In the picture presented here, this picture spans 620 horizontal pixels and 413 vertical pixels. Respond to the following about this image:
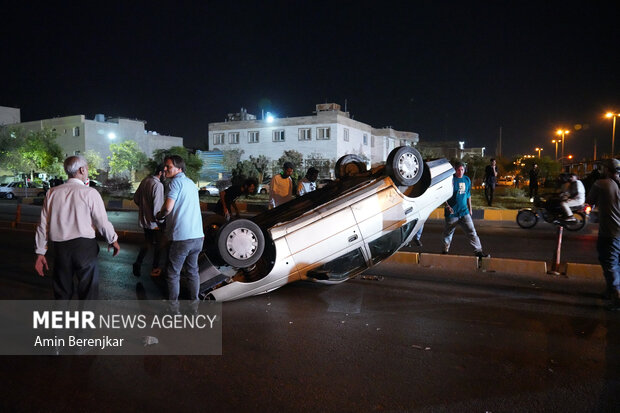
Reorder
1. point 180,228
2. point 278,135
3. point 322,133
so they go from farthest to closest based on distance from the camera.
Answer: point 278,135 → point 322,133 → point 180,228

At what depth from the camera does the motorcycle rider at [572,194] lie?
9.88m

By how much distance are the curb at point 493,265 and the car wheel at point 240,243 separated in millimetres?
3514

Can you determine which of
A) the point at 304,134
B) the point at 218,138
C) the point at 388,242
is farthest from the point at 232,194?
the point at 218,138

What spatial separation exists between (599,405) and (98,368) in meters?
3.95

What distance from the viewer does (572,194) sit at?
1000 cm

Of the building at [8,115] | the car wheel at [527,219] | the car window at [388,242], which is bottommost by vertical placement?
the car wheel at [527,219]

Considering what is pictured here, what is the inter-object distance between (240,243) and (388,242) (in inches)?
75.4

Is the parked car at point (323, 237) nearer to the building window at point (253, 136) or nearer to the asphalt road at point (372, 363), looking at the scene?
the asphalt road at point (372, 363)

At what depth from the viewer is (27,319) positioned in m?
5.06

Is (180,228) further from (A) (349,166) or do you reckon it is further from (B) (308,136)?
(B) (308,136)

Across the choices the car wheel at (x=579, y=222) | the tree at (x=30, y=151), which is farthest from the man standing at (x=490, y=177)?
the tree at (x=30, y=151)

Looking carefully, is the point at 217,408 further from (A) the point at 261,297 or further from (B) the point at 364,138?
(B) the point at 364,138

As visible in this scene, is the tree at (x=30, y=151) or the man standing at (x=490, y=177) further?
the tree at (x=30, y=151)

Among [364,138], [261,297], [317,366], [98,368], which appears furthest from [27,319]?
[364,138]
